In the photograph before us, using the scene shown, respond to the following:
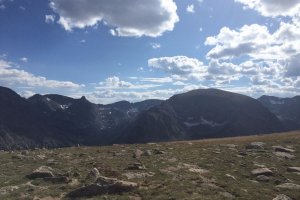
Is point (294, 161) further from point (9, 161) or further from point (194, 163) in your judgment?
point (9, 161)

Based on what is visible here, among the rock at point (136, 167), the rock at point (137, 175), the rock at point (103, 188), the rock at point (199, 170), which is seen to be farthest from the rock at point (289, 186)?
the rock at point (136, 167)

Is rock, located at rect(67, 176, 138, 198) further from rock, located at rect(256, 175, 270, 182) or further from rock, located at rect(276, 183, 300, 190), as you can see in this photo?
rock, located at rect(276, 183, 300, 190)

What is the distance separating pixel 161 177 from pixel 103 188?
6545 mm

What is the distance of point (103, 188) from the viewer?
2831 cm

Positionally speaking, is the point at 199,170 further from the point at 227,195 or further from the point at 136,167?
the point at 227,195

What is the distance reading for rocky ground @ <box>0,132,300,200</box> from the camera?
2827 centimetres

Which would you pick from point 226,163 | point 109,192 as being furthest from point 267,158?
point 109,192

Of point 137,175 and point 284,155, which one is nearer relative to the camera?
point 137,175

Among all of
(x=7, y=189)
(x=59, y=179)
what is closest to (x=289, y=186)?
(x=59, y=179)

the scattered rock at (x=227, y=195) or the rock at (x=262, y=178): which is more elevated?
the rock at (x=262, y=178)

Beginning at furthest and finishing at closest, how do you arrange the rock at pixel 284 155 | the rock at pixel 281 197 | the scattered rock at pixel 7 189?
1. the rock at pixel 284 155
2. the scattered rock at pixel 7 189
3. the rock at pixel 281 197

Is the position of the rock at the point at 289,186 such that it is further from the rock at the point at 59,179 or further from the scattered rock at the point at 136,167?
the rock at the point at 59,179

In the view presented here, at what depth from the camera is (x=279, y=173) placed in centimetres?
3641

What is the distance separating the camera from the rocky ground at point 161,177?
28266 mm
